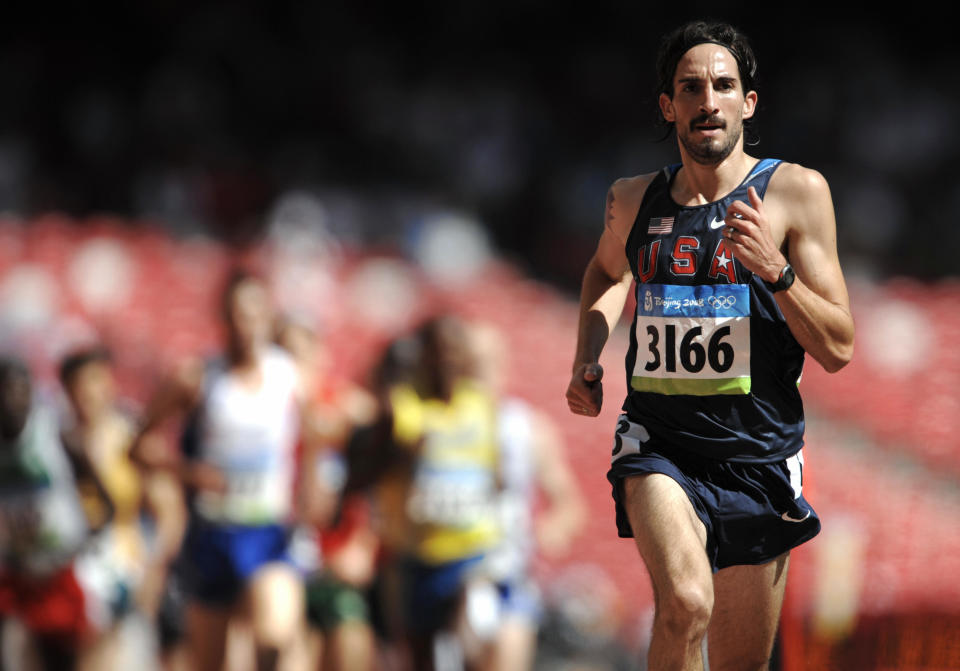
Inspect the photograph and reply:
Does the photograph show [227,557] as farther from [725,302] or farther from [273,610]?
[725,302]

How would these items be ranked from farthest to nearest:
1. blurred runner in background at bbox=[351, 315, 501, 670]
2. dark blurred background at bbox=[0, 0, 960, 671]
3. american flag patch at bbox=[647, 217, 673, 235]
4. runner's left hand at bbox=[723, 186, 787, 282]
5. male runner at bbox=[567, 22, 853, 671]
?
dark blurred background at bbox=[0, 0, 960, 671], blurred runner in background at bbox=[351, 315, 501, 670], american flag patch at bbox=[647, 217, 673, 235], male runner at bbox=[567, 22, 853, 671], runner's left hand at bbox=[723, 186, 787, 282]

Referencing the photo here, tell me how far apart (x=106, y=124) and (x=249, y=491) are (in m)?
11.5

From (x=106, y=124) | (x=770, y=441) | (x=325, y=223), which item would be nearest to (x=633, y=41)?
(x=325, y=223)

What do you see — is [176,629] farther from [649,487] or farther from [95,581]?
[649,487]

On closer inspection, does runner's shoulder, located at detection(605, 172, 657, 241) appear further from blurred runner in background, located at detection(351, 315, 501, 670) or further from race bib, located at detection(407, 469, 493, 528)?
race bib, located at detection(407, 469, 493, 528)

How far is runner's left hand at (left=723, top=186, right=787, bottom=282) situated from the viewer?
11.2 feet

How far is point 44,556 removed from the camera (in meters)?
7.14

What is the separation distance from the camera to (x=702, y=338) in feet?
12.1

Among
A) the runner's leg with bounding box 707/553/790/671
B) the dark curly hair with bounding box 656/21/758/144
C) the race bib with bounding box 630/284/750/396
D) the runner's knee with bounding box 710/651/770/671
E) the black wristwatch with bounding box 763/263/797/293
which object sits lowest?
the runner's knee with bounding box 710/651/770/671

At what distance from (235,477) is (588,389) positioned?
3274 millimetres

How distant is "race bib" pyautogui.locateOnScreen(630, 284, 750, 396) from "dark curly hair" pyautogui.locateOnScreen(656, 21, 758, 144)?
0.63 m

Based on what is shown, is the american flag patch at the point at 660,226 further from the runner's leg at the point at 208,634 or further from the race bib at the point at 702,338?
the runner's leg at the point at 208,634

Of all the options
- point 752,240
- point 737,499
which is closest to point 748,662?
point 737,499

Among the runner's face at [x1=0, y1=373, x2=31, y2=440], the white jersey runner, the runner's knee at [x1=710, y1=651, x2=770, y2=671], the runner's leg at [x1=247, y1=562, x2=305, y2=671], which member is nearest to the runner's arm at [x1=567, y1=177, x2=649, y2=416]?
the runner's knee at [x1=710, y1=651, x2=770, y2=671]
